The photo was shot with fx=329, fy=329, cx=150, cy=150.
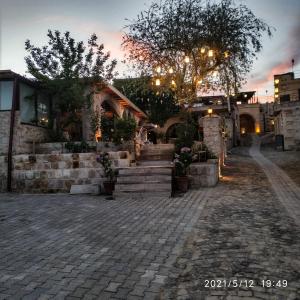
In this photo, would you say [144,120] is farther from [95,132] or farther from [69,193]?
[69,193]

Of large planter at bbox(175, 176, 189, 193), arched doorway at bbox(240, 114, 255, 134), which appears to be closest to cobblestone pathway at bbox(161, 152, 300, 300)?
large planter at bbox(175, 176, 189, 193)

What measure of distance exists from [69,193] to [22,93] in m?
4.82

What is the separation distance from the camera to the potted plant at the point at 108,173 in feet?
35.7

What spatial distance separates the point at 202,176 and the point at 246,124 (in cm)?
4960

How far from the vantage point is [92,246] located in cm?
540

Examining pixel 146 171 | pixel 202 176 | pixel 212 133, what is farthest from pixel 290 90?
pixel 146 171

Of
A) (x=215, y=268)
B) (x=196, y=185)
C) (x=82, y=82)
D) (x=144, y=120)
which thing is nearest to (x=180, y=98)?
(x=82, y=82)

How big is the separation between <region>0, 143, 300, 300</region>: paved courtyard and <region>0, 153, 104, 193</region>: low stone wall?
2893mm

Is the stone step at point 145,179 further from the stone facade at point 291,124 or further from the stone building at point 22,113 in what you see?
the stone facade at point 291,124

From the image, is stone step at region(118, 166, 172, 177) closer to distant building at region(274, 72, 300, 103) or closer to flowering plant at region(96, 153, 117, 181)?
flowering plant at region(96, 153, 117, 181)

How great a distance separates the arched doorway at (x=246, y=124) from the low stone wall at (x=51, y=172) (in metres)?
48.5

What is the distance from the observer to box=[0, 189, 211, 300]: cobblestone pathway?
387 cm

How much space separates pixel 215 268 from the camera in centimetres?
429

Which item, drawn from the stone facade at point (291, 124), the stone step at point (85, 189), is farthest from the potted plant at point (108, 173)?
the stone facade at point (291, 124)
